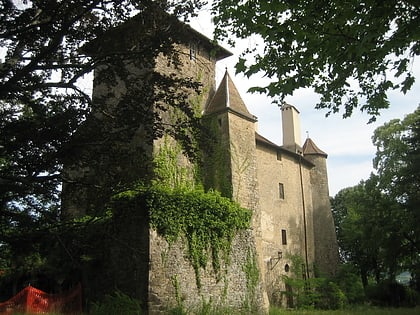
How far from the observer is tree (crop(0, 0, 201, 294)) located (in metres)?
8.50

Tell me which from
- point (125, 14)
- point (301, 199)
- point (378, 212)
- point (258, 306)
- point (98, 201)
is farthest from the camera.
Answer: point (301, 199)

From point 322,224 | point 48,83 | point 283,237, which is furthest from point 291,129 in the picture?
point 48,83

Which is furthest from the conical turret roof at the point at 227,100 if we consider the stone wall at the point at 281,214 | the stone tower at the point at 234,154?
the stone wall at the point at 281,214

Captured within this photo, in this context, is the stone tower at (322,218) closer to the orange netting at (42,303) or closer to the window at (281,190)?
the window at (281,190)

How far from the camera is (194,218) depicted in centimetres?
1681

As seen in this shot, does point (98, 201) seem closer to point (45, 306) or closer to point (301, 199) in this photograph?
point (45, 306)

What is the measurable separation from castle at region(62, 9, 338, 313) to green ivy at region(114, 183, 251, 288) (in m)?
0.48

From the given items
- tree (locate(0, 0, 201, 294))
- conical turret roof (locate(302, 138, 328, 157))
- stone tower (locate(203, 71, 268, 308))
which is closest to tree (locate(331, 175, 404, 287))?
conical turret roof (locate(302, 138, 328, 157))

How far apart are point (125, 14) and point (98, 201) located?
4264 mm

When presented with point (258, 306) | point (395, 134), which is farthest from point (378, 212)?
point (258, 306)

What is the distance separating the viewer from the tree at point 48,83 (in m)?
8.50

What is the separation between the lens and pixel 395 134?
2809 centimetres

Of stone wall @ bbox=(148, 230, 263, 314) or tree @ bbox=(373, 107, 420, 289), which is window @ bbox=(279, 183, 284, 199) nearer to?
tree @ bbox=(373, 107, 420, 289)

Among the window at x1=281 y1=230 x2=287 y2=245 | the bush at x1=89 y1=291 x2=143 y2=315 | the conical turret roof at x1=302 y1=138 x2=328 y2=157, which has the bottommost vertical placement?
the bush at x1=89 y1=291 x2=143 y2=315
